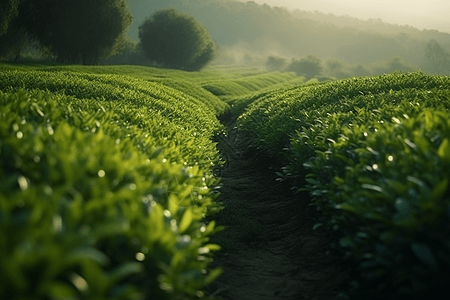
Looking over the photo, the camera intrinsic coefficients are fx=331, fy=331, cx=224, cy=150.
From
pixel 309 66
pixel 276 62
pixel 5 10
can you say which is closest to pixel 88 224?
pixel 5 10

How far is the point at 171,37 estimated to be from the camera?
58.9 meters

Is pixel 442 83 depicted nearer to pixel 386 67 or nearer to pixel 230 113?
pixel 230 113

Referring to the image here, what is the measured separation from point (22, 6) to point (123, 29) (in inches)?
464

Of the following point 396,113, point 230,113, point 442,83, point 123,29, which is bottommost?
point 230,113

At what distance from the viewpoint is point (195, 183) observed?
13.0 ft

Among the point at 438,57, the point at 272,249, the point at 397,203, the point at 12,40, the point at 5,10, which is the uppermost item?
the point at 438,57

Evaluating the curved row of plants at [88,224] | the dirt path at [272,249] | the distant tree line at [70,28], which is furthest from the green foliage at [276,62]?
the curved row of plants at [88,224]

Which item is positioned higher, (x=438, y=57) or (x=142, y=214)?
(x=438, y=57)

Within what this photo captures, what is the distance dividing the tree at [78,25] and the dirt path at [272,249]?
125 ft

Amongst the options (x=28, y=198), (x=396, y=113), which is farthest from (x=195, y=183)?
(x=396, y=113)

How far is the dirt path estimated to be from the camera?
3934 millimetres

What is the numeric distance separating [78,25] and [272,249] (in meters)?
41.9

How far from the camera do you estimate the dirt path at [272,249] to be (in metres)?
3.93

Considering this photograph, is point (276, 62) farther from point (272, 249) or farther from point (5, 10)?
point (272, 249)
